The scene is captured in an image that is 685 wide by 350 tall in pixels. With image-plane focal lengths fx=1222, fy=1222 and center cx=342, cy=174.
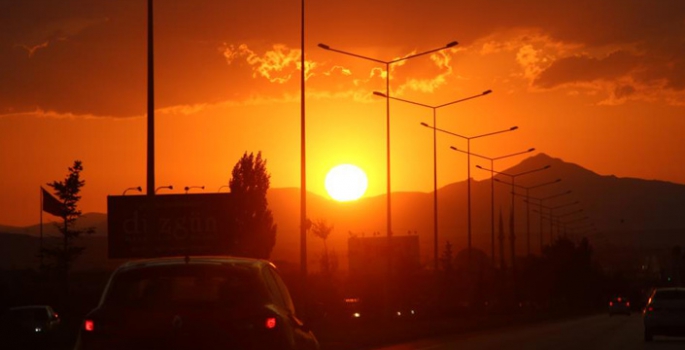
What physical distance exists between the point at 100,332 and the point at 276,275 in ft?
9.16

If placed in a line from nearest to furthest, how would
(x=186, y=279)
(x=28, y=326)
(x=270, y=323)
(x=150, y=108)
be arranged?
(x=270, y=323)
(x=186, y=279)
(x=150, y=108)
(x=28, y=326)

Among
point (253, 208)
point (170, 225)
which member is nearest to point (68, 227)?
point (253, 208)

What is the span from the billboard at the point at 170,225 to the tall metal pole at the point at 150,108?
350 inches

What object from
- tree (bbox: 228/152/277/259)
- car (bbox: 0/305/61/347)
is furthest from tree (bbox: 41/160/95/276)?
car (bbox: 0/305/61/347)

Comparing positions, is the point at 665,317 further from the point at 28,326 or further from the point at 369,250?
the point at 369,250

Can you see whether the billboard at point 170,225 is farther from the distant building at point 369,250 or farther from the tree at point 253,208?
the distant building at point 369,250

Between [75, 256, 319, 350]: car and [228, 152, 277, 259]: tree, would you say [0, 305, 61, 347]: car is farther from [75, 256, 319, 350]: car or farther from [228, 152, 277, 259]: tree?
[228, 152, 277, 259]: tree

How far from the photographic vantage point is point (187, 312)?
38.1 feet

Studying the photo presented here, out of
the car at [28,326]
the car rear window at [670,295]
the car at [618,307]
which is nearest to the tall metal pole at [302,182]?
the car at [28,326]

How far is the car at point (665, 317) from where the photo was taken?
39.3 m

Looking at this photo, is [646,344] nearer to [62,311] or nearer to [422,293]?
[62,311]

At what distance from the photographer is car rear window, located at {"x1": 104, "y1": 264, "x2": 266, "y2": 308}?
11852 mm

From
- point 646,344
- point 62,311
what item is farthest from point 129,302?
point 62,311

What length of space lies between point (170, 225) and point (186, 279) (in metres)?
28.4
